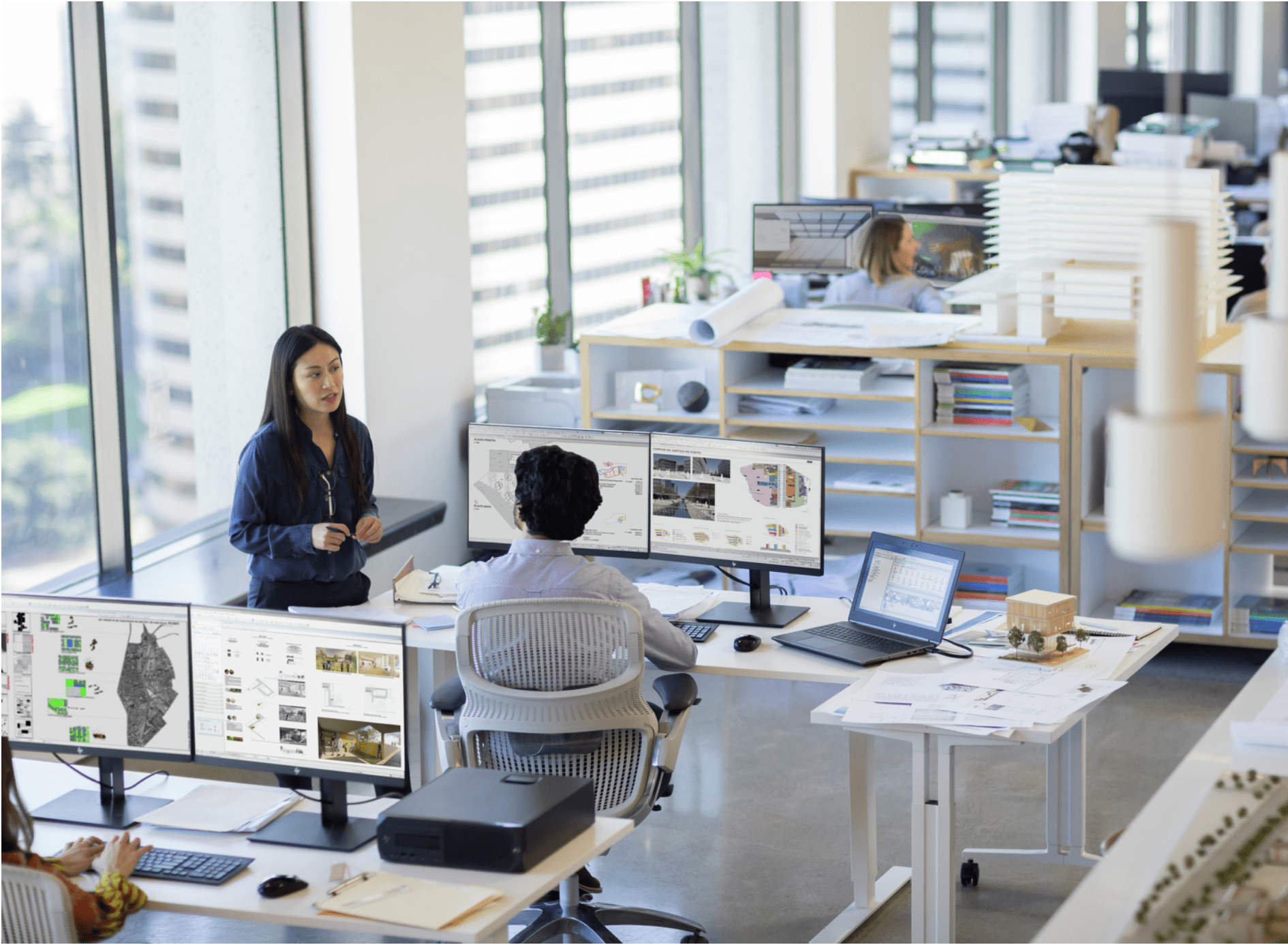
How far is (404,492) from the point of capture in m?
6.38

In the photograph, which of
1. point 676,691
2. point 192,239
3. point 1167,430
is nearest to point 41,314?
point 192,239

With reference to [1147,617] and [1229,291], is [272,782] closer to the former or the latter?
[1147,617]

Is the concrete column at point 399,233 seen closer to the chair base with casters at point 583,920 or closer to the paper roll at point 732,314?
the paper roll at point 732,314

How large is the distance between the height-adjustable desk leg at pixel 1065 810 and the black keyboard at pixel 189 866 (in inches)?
84.9

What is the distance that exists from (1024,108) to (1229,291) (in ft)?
31.2

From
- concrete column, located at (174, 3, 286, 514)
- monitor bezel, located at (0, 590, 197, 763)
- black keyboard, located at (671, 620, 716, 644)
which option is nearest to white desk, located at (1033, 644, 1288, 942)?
black keyboard, located at (671, 620, 716, 644)

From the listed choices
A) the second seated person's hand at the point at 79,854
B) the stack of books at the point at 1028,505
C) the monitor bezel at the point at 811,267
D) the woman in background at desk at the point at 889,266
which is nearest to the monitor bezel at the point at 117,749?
the second seated person's hand at the point at 79,854

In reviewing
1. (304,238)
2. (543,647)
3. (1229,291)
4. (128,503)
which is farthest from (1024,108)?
(543,647)

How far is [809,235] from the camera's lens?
7.82 meters

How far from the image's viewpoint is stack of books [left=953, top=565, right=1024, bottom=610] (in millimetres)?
5859

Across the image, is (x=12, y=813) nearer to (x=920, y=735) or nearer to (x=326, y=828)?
(x=326, y=828)

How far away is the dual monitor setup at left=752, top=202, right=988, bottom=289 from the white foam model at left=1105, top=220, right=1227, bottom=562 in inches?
217

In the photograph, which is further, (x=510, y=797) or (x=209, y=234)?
(x=209, y=234)

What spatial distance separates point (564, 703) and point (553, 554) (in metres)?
0.40
